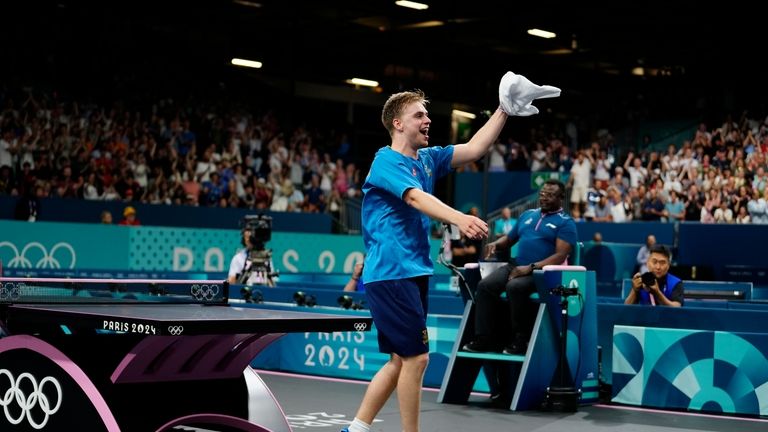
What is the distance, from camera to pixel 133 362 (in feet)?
17.3

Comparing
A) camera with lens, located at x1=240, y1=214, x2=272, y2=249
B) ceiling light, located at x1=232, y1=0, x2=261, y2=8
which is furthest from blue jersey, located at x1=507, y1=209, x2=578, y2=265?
ceiling light, located at x1=232, y1=0, x2=261, y2=8

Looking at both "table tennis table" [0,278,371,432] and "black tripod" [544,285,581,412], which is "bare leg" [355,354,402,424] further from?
"black tripod" [544,285,581,412]

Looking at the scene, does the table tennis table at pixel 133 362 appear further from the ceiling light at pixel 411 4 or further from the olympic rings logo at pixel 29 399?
the ceiling light at pixel 411 4

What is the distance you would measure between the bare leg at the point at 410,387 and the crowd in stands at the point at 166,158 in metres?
17.1

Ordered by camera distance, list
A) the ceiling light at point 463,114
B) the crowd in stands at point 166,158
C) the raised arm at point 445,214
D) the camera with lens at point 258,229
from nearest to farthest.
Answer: the raised arm at point 445,214 < the camera with lens at point 258,229 < the crowd in stands at point 166,158 < the ceiling light at point 463,114

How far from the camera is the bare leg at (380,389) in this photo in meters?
Result: 6.66

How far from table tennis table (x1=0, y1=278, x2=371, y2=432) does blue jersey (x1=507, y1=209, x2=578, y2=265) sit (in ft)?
16.7

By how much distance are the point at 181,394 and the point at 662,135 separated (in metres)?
28.6

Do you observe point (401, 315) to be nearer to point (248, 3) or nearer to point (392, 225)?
point (392, 225)

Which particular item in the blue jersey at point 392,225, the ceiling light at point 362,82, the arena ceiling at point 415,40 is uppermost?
the arena ceiling at point 415,40

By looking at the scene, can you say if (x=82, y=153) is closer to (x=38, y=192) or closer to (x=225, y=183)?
(x=38, y=192)

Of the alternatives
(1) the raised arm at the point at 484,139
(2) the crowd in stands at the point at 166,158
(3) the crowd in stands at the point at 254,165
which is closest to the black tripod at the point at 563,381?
(1) the raised arm at the point at 484,139

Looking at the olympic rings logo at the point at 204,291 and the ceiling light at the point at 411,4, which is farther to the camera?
the ceiling light at the point at 411,4

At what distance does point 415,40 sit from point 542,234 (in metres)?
25.0
